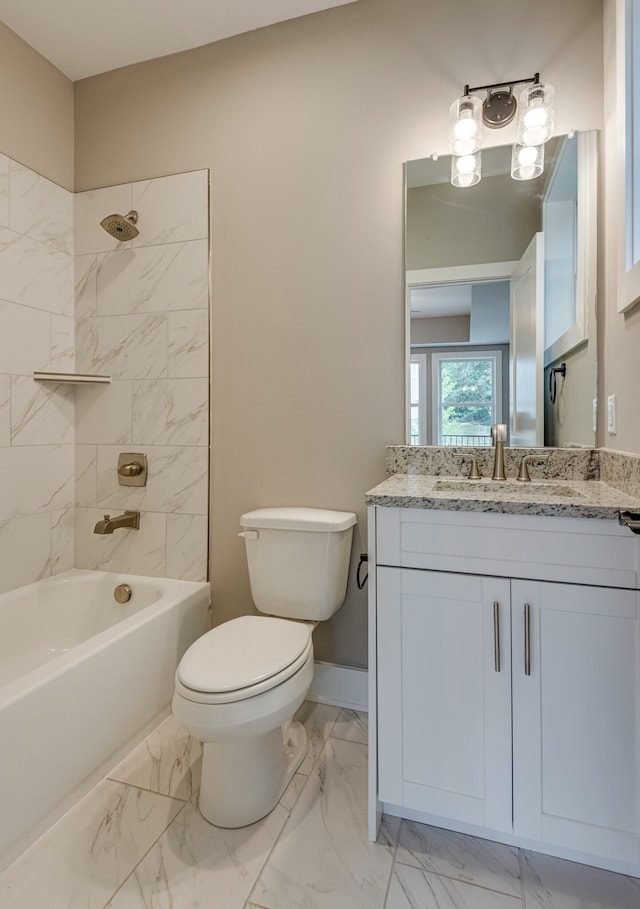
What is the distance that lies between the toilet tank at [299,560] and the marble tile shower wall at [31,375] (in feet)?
3.22

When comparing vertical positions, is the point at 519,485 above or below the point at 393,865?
above

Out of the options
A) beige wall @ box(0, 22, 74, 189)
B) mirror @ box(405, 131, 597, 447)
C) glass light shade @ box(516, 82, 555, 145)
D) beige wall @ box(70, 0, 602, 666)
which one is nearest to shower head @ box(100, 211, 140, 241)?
beige wall @ box(70, 0, 602, 666)

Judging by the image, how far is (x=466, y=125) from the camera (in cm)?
159

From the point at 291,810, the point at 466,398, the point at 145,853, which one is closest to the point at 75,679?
the point at 145,853

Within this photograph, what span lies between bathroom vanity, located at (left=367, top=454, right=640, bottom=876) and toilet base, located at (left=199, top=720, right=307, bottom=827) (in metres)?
0.31

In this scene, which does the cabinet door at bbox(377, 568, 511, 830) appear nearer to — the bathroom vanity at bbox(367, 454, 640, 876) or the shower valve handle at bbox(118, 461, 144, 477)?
the bathroom vanity at bbox(367, 454, 640, 876)

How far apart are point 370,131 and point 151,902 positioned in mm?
2410

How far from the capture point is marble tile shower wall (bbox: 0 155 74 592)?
6.20 ft

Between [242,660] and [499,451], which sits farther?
[499,451]

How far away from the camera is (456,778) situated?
1.19 metres

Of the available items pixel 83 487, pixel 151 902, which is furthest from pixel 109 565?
pixel 151 902

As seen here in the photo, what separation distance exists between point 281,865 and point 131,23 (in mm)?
2884

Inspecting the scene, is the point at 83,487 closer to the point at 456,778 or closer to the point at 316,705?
the point at 316,705

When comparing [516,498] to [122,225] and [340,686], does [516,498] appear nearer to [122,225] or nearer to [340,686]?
[340,686]
